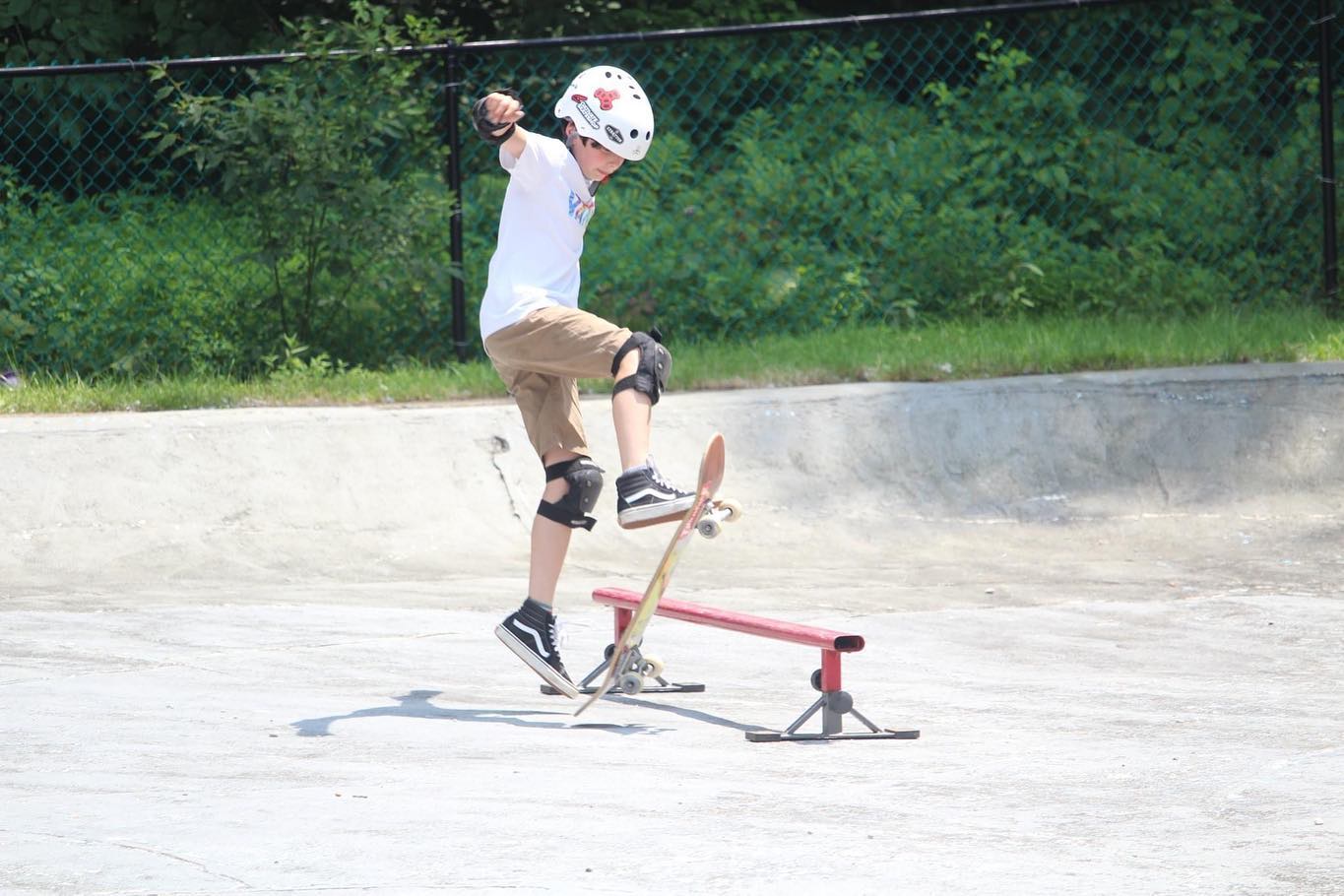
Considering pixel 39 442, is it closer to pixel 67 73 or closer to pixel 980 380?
pixel 67 73

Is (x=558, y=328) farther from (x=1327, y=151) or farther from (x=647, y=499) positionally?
(x=1327, y=151)

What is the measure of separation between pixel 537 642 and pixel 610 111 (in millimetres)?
A: 1549

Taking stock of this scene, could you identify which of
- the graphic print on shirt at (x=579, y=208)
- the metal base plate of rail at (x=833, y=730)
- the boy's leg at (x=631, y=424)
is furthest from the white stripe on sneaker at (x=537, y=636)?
the graphic print on shirt at (x=579, y=208)

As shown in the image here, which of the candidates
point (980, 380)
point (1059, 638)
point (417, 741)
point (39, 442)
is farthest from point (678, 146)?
point (417, 741)

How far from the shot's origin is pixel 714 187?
10312 mm

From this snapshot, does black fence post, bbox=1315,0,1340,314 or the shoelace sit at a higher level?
black fence post, bbox=1315,0,1340,314

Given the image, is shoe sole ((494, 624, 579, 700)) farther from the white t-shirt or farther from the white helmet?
the white helmet

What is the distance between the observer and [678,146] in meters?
10.4

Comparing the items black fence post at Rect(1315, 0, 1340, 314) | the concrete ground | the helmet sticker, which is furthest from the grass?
the helmet sticker

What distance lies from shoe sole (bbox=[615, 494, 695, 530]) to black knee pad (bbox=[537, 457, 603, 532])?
0.28m

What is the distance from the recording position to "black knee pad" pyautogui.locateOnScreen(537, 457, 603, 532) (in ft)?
15.8

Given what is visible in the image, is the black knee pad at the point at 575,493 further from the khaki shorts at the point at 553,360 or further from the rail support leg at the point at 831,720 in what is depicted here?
the rail support leg at the point at 831,720

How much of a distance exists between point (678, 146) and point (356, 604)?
5075 millimetres

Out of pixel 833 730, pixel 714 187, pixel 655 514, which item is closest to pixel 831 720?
pixel 833 730
